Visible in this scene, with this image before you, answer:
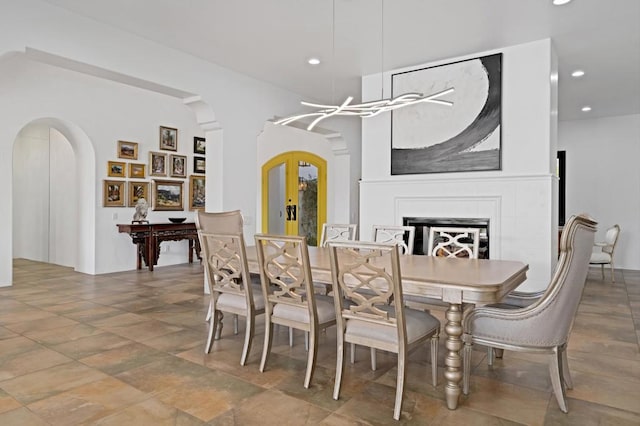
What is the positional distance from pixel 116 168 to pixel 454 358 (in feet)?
21.2

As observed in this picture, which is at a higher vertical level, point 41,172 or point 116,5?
point 116,5

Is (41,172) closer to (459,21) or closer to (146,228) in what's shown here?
(146,228)

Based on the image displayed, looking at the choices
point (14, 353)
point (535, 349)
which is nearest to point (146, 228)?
point (14, 353)

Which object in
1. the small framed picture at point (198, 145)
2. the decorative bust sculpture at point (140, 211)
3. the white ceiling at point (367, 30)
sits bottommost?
the decorative bust sculpture at point (140, 211)

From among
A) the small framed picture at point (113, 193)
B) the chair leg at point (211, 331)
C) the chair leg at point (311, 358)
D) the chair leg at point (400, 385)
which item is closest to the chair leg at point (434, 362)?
the chair leg at point (400, 385)

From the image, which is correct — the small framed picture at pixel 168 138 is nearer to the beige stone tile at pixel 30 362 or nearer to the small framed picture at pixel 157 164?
the small framed picture at pixel 157 164

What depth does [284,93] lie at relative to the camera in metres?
6.21

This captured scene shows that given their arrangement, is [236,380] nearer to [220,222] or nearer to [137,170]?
[220,222]

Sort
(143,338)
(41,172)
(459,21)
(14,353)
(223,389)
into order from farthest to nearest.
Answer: (41,172), (459,21), (143,338), (14,353), (223,389)

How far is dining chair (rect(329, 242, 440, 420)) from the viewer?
87.0 inches

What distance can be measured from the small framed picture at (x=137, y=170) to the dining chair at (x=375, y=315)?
5884 millimetres

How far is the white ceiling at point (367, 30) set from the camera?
369cm

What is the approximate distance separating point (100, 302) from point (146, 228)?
2.38 metres

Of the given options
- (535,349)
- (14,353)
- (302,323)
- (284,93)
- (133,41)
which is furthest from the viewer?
(284,93)
